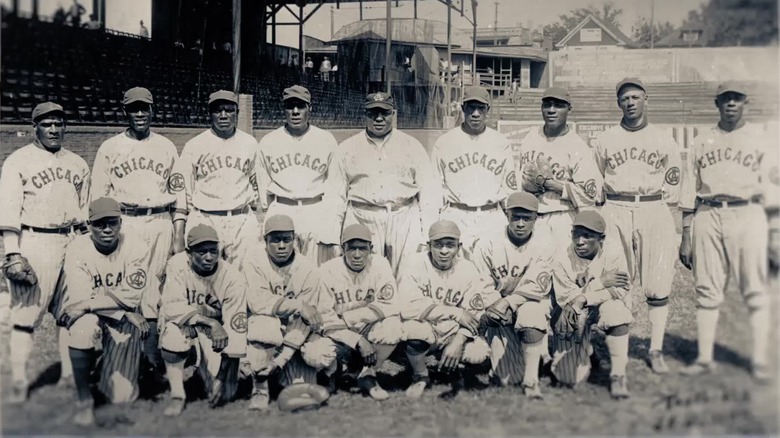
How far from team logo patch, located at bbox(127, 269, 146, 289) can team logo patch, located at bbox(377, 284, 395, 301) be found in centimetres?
164

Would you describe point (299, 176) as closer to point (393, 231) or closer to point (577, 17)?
point (393, 231)

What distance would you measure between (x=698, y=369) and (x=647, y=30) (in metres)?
2.57

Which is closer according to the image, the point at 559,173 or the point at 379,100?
the point at 379,100

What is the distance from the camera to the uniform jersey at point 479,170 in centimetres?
541

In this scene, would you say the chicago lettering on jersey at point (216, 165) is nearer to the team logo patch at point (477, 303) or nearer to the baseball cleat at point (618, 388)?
the team logo patch at point (477, 303)

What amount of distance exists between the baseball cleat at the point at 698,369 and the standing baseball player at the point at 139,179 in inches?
150

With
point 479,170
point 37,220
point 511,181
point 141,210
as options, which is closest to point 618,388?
point 511,181

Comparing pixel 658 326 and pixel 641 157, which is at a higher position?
pixel 641 157

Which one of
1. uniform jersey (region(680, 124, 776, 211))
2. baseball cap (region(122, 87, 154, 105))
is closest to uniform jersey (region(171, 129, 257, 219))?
baseball cap (region(122, 87, 154, 105))

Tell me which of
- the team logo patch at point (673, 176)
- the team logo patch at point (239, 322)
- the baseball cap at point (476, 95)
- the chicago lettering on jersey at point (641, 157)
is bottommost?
the team logo patch at point (239, 322)

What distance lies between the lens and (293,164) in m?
5.41

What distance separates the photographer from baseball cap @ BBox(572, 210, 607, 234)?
4.77m

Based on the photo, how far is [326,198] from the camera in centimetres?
544

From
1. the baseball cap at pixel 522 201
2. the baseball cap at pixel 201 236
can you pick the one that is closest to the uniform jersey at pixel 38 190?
the baseball cap at pixel 201 236
